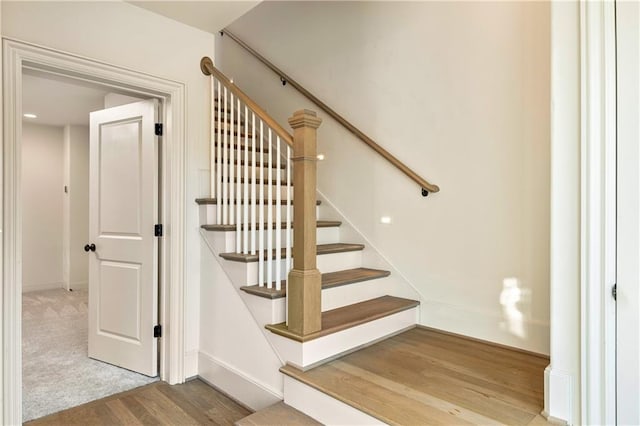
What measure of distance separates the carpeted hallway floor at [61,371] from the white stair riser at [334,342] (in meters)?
1.27

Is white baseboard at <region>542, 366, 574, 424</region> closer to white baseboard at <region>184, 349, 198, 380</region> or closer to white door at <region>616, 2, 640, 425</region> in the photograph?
white door at <region>616, 2, 640, 425</region>

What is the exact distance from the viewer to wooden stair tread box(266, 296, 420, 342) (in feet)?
6.57

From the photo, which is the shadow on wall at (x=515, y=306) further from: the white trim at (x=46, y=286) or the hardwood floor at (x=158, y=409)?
the white trim at (x=46, y=286)

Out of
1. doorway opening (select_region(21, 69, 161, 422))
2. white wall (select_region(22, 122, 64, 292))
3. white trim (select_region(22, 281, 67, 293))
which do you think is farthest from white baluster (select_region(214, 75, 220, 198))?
white trim (select_region(22, 281, 67, 293))

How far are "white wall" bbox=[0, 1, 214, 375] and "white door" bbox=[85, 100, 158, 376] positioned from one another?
255 millimetres

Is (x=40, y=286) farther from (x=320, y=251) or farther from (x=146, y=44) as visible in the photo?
(x=320, y=251)

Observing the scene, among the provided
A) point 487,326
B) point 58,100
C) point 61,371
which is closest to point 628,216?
point 487,326

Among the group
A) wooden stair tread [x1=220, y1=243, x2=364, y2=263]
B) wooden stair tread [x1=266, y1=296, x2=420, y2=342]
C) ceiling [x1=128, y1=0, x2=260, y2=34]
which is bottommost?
wooden stair tread [x1=266, y1=296, x2=420, y2=342]

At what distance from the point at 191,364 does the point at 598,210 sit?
255 cm

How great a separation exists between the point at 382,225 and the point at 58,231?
538cm

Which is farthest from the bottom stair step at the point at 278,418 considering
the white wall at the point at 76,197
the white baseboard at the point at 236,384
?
the white wall at the point at 76,197

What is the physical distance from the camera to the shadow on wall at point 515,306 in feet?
7.17

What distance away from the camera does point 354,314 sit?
2.33 meters

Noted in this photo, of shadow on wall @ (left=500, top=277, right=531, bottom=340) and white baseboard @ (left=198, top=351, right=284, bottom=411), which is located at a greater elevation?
shadow on wall @ (left=500, top=277, right=531, bottom=340)
